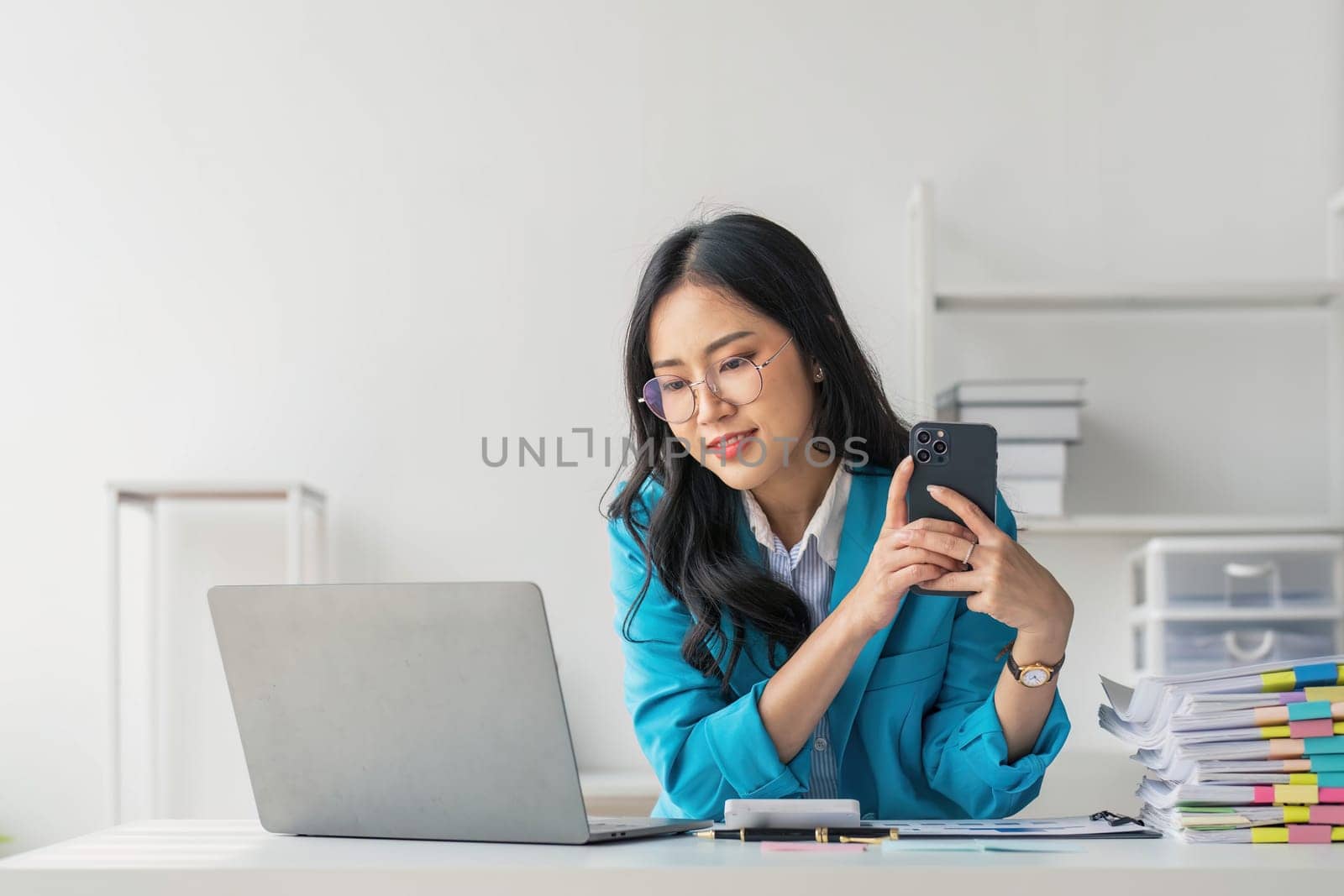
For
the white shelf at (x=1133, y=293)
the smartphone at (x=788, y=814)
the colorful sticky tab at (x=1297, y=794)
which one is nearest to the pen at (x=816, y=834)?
the smartphone at (x=788, y=814)

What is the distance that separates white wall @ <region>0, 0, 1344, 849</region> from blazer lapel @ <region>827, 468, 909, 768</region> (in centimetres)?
126

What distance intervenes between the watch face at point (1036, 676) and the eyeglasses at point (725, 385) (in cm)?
41

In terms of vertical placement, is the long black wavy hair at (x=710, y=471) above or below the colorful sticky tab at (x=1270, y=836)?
above

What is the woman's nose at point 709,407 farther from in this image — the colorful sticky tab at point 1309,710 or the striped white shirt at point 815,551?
the colorful sticky tab at point 1309,710

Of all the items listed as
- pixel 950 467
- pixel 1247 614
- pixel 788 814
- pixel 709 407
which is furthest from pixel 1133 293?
pixel 788 814

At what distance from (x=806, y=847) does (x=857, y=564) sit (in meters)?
0.50

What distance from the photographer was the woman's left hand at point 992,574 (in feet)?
3.62

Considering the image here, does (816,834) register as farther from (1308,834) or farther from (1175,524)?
(1175,524)

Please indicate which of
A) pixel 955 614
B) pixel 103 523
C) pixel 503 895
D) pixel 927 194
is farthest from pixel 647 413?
pixel 103 523

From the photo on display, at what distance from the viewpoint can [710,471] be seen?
1.49 meters

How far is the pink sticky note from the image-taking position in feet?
3.03

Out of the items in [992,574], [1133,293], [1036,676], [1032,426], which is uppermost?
[1133,293]

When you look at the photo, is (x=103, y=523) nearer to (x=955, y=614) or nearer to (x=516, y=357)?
(x=516, y=357)

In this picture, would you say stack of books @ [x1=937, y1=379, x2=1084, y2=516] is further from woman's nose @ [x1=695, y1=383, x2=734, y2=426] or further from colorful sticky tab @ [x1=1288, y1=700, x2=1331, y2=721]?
colorful sticky tab @ [x1=1288, y1=700, x2=1331, y2=721]
